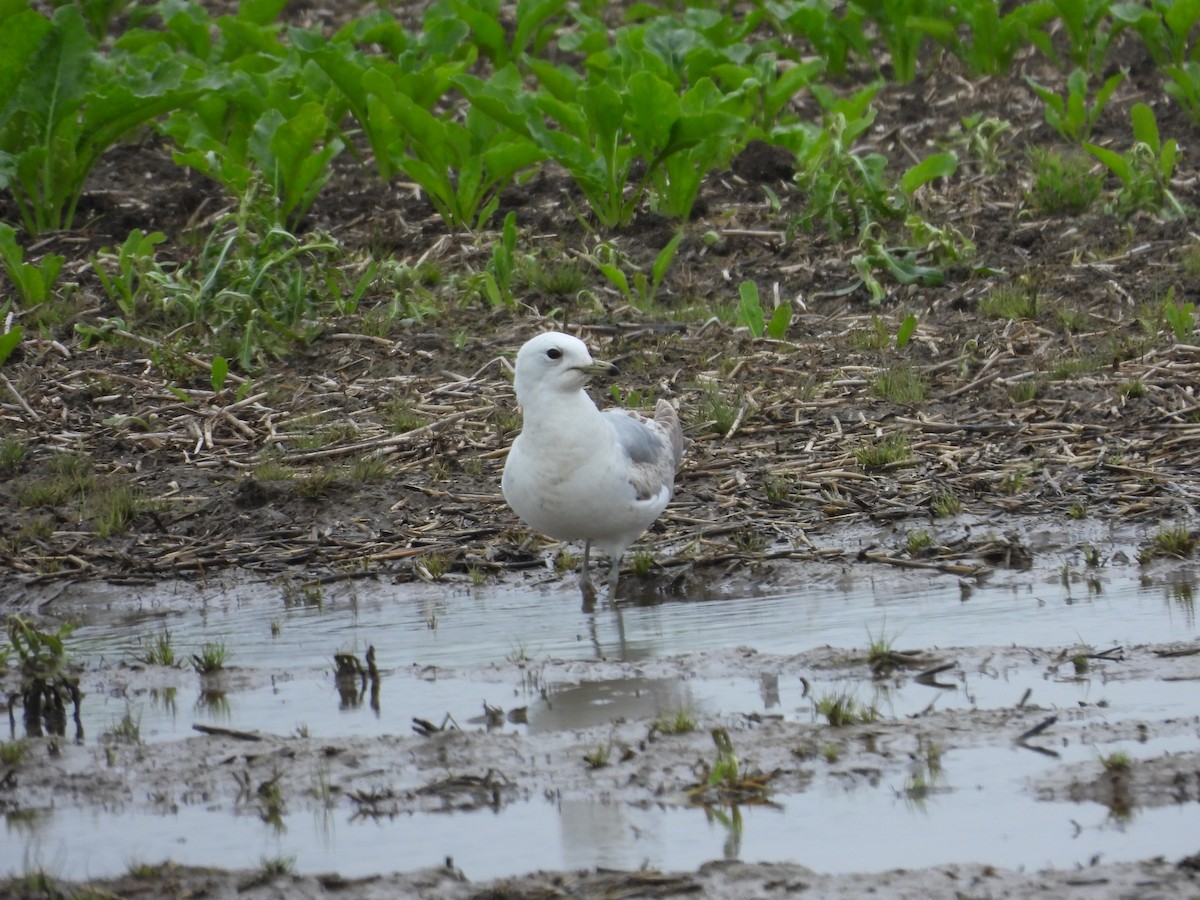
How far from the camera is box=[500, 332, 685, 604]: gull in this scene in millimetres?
6434

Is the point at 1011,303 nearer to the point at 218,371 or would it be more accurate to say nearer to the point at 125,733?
the point at 218,371

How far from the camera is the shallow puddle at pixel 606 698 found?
4164 millimetres

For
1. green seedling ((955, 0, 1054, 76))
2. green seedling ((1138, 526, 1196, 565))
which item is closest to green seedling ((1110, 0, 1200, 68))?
green seedling ((955, 0, 1054, 76))

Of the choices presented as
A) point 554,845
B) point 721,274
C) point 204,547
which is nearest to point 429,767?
point 554,845

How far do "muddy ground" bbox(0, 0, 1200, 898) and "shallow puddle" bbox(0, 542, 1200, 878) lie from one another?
0.14m

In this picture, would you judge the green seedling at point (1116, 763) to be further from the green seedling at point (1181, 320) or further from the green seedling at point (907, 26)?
the green seedling at point (907, 26)

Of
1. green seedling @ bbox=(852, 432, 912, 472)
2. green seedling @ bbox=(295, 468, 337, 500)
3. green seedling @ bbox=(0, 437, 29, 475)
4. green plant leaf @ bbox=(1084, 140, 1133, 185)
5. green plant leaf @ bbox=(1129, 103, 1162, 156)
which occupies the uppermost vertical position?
green plant leaf @ bbox=(1129, 103, 1162, 156)

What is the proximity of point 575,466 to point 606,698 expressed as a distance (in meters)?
1.25

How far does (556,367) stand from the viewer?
6.68m

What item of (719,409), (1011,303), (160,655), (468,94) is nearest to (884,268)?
(1011,303)

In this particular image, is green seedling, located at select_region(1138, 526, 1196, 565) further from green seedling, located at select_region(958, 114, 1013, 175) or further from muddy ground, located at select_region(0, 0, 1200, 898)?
green seedling, located at select_region(958, 114, 1013, 175)

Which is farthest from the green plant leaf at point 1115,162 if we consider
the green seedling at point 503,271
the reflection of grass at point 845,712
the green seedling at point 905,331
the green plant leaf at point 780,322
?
the reflection of grass at point 845,712

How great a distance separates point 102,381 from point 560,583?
3.40 m

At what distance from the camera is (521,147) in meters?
10.2
